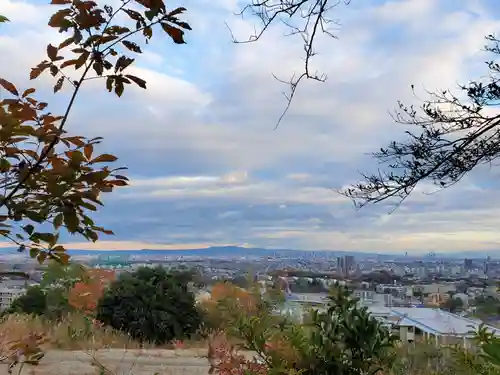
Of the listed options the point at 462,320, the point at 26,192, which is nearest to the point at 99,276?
the point at 462,320

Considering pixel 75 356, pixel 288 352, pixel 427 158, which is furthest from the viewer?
pixel 75 356

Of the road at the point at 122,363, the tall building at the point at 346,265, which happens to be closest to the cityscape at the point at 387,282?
A: the tall building at the point at 346,265

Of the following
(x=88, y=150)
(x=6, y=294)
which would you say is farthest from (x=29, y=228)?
(x=6, y=294)

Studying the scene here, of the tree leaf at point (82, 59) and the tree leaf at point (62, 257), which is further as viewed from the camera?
the tree leaf at point (62, 257)

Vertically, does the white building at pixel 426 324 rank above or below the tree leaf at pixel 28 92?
below

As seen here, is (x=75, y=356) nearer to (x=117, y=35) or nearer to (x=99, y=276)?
(x=99, y=276)

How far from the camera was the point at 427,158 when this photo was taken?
12.8ft

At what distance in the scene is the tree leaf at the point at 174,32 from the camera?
156 cm

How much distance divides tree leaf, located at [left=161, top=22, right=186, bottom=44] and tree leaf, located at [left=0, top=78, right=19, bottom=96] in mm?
463

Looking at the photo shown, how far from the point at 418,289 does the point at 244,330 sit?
273 centimetres

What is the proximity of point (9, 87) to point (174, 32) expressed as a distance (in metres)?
0.49

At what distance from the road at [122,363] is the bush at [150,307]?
86 cm

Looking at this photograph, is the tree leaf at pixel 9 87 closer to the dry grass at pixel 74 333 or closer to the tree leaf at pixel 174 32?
the tree leaf at pixel 174 32

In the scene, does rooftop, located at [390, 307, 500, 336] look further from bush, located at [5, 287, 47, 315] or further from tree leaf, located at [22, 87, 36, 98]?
bush, located at [5, 287, 47, 315]
